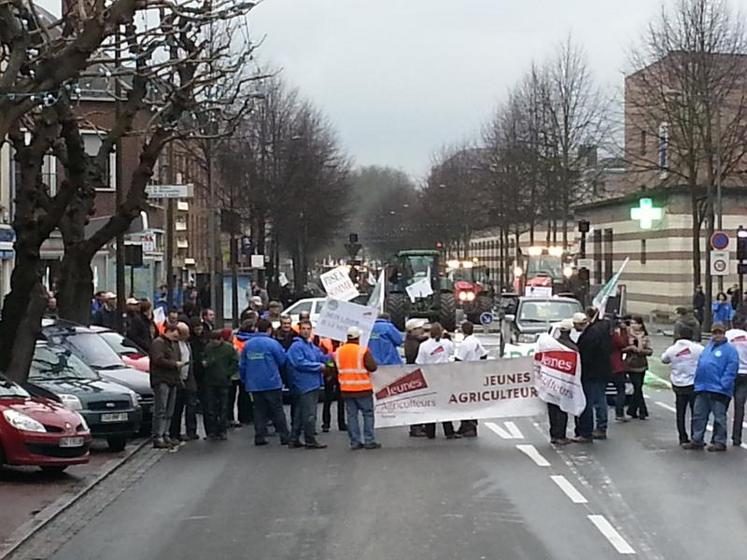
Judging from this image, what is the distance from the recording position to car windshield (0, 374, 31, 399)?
Answer: 15.3m

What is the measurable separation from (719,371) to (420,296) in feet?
89.8

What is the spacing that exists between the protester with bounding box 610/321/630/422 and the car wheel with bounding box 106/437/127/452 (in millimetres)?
7571

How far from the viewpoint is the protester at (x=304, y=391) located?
18391 millimetres

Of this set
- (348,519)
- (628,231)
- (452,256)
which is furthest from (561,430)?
(452,256)

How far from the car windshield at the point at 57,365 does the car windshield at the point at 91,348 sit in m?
0.57

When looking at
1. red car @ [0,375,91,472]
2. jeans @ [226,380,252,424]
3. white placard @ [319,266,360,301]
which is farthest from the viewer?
white placard @ [319,266,360,301]

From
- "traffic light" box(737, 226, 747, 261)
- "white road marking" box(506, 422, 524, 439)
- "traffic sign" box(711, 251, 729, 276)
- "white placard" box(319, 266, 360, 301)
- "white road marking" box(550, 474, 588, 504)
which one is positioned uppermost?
"traffic light" box(737, 226, 747, 261)

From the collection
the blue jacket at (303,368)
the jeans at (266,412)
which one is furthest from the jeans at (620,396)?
the jeans at (266,412)

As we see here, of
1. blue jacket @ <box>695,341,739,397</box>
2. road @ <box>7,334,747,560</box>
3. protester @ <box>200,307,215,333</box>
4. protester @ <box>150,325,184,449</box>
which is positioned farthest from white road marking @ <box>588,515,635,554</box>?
protester @ <box>200,307,215,333</box>

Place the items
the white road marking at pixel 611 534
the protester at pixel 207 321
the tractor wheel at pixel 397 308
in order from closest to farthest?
1. the white road marking at pixel 611 534
2. the protester at pixel 207 321
3. the tractor wheel at pixel 397 308

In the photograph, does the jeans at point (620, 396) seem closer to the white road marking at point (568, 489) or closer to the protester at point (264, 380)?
the protester at point (264, 380)

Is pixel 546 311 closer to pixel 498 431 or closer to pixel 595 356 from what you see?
pixel 498 431

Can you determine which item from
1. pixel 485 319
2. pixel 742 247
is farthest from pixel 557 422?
pixel 485 319

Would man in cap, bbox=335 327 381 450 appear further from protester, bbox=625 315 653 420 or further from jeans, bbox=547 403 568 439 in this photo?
protester, bbox=625 315 653 420
